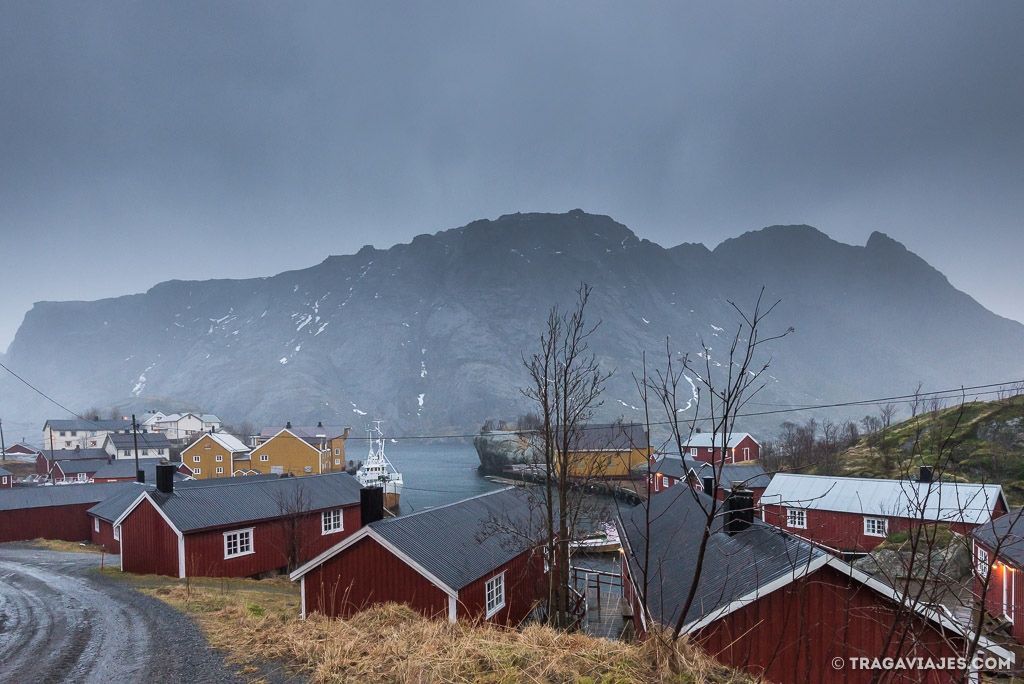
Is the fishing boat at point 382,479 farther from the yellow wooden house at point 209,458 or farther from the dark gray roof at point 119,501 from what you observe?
the dark gray roof at point 119,501

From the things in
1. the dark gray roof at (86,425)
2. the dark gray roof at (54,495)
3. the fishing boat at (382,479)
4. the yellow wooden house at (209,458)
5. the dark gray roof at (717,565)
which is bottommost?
the fishing boat at (382,479)

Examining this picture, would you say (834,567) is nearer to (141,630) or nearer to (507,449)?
(141,630)

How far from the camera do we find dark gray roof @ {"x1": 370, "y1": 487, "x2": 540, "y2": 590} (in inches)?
576

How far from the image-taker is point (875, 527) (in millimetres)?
29812

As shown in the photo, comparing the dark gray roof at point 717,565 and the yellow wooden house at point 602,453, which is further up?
the yellow wooden house at point 602,453

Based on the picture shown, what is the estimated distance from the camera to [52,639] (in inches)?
396

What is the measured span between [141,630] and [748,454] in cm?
6889

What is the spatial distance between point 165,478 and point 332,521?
8.68 metres

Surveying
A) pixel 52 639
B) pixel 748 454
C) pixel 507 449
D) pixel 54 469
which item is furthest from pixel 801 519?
pixel 54 469

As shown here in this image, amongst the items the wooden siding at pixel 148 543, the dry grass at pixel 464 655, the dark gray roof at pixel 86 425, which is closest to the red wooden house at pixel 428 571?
the dry grass at pixel 464 655

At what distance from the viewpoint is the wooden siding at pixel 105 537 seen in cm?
2823

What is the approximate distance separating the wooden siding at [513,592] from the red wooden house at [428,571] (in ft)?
0.08

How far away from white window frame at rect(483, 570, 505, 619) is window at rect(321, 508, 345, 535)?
47.8 feet

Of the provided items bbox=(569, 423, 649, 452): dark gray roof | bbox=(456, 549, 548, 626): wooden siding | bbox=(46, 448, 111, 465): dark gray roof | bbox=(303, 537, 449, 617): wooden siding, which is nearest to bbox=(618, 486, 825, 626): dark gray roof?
bbox=(569, 423, 649, 452): dark gray roof
